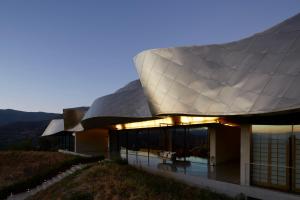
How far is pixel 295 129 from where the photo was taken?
12.9 m

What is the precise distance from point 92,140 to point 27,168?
1206 cm

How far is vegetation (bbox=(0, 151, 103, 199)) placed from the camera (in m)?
24.9

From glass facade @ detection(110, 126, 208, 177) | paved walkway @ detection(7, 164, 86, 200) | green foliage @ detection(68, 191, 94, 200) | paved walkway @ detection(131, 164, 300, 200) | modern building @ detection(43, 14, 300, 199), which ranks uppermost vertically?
modern building @ detection(43, 14, 300, 199)

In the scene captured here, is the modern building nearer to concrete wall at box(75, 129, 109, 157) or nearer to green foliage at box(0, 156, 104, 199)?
green foliage at box(0, 156, 104, 199)

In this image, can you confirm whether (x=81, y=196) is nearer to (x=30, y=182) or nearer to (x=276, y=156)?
(x=276, y=156)

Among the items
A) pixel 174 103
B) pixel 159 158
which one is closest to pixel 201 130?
pixel 159 158

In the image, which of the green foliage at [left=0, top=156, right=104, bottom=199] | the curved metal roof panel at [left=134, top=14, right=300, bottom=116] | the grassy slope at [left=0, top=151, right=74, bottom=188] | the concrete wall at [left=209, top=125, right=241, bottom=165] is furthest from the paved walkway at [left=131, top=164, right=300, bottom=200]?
the grassy slope at [left=0, top=151, right=74, bottom=188]

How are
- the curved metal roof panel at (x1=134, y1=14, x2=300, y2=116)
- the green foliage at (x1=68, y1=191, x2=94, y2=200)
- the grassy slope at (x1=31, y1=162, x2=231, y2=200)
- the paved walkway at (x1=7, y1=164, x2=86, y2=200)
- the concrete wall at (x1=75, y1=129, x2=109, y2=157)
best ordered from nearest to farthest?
the curved metal roof panel at (x1=134, y1=14, x2=300, y2=116), the grassy slope at (x1=31, y1=162, x2=231, y2=200), the green foliage at (x1=68, y1=191, x2=94, y2=200), the paved walkway at (x1=7, y1=164, x2=86, y2=200), the concrete wall at (x1=75, y1=129, x2=109, y2=157)

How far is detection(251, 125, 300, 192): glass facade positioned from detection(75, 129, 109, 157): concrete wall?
32.3 metres

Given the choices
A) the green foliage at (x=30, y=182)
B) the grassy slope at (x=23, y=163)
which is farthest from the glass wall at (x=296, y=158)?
the grassy slope at (x=23, y=163)

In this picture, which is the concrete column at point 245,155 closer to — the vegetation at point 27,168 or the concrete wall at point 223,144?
the concrete wall at point 223,144

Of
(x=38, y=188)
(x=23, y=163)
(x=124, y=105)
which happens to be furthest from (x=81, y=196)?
(x=23, y=163)

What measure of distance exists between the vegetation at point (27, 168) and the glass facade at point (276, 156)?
16.6 meters

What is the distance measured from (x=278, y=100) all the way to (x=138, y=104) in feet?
42.5
